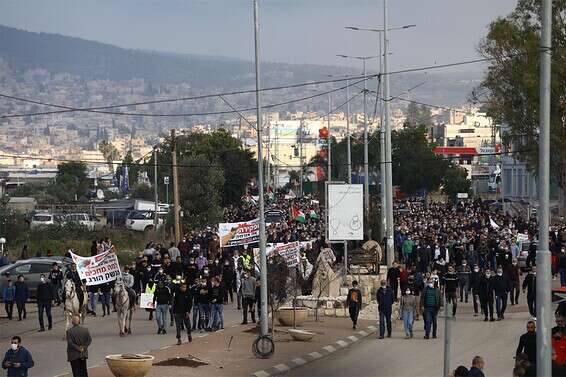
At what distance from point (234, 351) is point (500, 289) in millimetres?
9178

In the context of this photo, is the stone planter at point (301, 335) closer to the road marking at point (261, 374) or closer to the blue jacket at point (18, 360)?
the road marking at point (261, 374)

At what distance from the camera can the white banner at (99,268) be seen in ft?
101

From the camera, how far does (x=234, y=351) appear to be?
26.4m

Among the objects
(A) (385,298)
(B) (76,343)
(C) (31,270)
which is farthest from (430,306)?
(C) (31,270)

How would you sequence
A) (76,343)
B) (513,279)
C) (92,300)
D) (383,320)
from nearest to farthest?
(76,343) → (383,320) → (92,300) → (513,279)

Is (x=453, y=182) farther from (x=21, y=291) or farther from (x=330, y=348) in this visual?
(x=330, y=348)

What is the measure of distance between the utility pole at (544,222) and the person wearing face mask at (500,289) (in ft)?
59.9

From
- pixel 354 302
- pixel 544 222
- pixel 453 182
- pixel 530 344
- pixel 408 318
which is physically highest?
pixel 544 222

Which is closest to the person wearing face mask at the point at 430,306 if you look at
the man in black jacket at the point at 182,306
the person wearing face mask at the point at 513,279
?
the person wearing face mask at the point at 513,279

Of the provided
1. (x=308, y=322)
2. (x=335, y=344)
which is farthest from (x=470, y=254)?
(x=335, y=344)

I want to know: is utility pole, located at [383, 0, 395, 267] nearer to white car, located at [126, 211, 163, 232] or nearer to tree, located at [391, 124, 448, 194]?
white car, located at [126, 211, 163, 232]

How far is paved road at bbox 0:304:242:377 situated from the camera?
24536mm

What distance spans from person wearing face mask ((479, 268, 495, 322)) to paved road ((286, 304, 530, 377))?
32 centimetres

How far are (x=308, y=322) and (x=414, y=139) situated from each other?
78219mm
